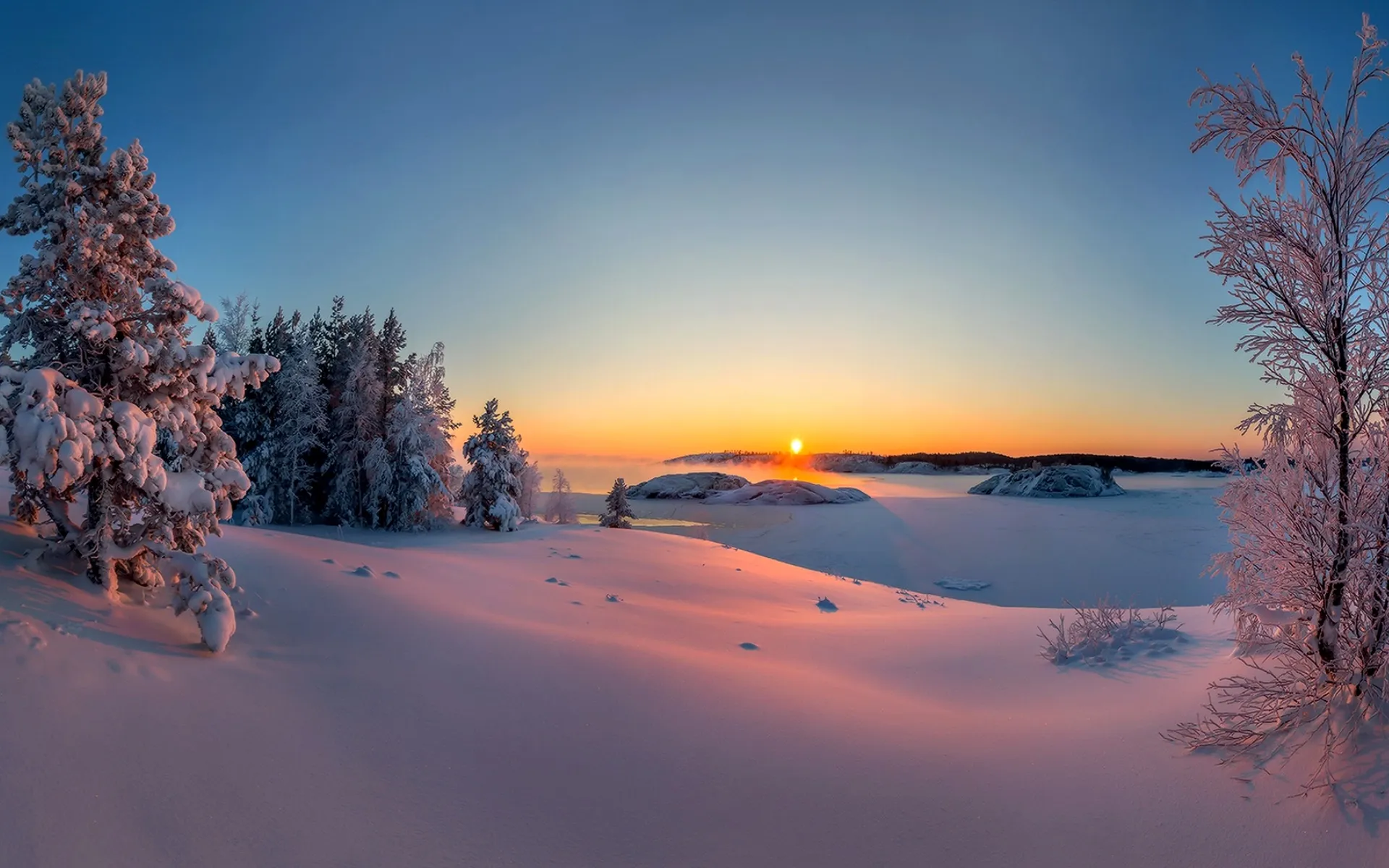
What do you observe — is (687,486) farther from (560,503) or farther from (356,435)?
(356,435)

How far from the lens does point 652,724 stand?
18.8 feet

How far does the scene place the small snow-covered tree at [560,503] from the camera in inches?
1623

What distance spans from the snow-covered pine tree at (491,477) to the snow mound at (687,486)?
77.5ft

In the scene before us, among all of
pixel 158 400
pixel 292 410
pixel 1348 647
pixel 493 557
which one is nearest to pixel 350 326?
pixel 292 410

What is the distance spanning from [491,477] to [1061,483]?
108ft

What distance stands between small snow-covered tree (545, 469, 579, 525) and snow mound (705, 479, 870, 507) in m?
11.3

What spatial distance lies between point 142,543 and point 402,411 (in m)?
21.3

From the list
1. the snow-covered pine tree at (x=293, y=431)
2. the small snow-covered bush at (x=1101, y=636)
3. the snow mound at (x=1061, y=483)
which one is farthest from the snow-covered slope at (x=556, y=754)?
the snow mound at (x=1061, y=483)

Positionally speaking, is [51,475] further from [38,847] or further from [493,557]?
[493,557]

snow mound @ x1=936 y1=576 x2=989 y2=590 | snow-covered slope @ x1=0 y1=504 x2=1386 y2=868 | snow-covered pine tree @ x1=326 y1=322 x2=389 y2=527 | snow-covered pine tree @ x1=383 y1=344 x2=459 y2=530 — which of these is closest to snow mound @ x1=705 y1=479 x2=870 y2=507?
snow mound @ x1=936 y1=576 x2=989 y2=590

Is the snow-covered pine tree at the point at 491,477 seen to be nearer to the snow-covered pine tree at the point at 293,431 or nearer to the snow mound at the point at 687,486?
the snow-covered pine tree at the point at 293,431

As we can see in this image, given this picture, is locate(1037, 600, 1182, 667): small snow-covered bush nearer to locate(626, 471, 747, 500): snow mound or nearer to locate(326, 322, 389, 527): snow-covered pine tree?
locate(326, 322, 389, 527): snow-covered pine tree

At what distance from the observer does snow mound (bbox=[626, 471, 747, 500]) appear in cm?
5103

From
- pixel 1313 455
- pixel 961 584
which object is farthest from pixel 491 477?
pixel 1313 455
